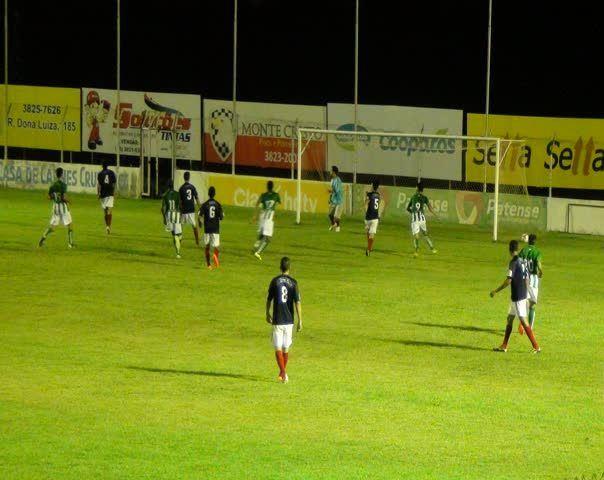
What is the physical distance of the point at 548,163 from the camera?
43406mm

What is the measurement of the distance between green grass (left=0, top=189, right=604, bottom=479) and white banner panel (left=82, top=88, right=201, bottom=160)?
18011 mm

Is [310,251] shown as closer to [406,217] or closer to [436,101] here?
[406,217]

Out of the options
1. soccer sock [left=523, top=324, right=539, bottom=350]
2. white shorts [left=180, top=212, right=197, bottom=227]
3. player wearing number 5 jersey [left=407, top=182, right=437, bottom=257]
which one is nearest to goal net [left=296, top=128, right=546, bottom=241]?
player wearing number 5 jersey [left=407, top=182, right=437, bottom=257]

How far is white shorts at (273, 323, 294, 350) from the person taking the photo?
19656mm

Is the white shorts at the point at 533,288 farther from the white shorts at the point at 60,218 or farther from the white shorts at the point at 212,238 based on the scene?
the white shorts at the point at 60,218

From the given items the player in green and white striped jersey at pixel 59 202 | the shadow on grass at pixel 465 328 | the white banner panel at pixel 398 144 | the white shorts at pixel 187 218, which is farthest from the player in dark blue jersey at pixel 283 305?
the white banner panel at pixel 398 144

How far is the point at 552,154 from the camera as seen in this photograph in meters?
43.4

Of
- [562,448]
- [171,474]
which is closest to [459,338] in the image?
[562,448]

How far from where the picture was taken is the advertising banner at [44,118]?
5784cm

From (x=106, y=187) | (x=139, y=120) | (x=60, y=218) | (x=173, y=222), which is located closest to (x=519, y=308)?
(x=173, y=222)

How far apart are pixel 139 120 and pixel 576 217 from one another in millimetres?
21220

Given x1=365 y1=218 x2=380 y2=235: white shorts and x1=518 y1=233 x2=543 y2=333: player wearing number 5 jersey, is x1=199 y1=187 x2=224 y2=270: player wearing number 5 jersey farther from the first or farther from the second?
x1=518 y1=233 x2=543 y2=333: player wearing number 5 jersey

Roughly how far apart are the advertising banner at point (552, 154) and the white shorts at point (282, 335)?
23979 mm

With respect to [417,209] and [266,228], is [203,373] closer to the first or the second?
[266,228]
